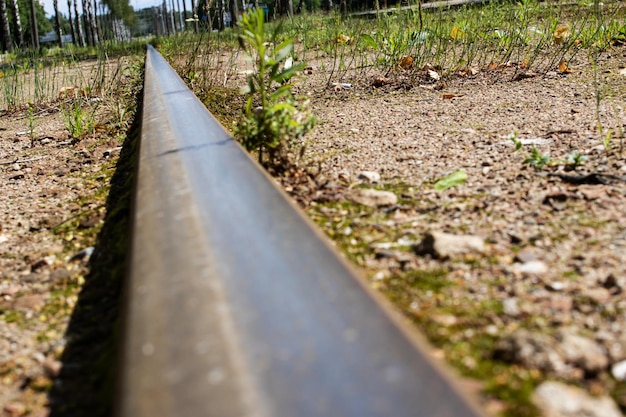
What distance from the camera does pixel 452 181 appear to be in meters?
1.99

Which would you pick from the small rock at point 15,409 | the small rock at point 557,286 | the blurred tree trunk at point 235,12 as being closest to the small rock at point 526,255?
the small rock at point 557,286

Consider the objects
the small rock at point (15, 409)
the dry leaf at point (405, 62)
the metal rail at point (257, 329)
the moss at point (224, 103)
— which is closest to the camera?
the metal rail at point (257, 329)

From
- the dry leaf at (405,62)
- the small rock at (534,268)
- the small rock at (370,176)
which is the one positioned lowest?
the small rock at (534,268)

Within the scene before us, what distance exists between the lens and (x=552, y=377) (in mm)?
894

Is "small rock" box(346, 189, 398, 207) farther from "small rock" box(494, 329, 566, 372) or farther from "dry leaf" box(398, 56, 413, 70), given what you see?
"dry leaf" box(398, 56, 413, 70)

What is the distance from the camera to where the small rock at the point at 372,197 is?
184cm

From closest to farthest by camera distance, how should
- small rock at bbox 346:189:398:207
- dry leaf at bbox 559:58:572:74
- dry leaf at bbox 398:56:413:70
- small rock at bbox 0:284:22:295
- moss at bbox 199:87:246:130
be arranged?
small rock at bbox 0:284:22:295 → small rock at bbox 346:189:398:207 → moss at bbox 199:87:246:130 → dry leaf at bbox 559:58:572:74 → dry leaf at bbox 398:56:413:70

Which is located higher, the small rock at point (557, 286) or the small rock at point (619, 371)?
the small rock at point (557, 286)

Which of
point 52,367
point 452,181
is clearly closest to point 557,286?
point 452,181

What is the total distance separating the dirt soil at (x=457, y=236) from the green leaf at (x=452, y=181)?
2 centimetres

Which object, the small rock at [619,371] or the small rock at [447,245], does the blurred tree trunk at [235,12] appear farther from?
the small rock at [619,371]

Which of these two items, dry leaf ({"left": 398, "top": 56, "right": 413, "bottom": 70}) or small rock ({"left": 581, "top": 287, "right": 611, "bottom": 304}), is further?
dry leaf ({"left": 398, "top": 56, "right": 413, "bottom": 70})

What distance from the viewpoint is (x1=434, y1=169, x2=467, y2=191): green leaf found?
1966 millimetres

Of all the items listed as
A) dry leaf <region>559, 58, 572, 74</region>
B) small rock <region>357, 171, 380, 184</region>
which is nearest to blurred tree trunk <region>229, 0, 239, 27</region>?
small rock <region>357, 171, 380, 184</region>
